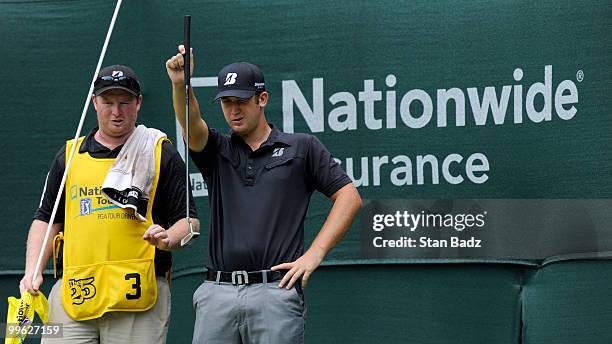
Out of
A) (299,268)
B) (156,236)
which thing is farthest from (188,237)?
(299,268)

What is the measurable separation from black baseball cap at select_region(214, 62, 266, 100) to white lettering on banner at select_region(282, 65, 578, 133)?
145cm

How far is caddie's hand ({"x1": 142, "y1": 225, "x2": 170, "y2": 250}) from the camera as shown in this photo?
3.92 meters

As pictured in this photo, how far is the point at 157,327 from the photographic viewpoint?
432 cm

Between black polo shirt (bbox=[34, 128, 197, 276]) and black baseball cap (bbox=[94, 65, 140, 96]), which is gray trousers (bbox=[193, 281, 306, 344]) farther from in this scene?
black baseball cap (bbox=[94, 65, 140, 96])

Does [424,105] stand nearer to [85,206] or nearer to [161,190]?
[161,190]

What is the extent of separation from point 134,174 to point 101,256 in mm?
355

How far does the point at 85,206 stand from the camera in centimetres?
425

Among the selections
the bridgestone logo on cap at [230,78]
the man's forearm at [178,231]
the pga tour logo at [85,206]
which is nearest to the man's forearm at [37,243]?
the pga tour logo at [85,206]

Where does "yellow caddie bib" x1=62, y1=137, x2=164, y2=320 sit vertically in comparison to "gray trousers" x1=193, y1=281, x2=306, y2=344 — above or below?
above

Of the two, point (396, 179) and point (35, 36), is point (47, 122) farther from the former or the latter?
point (396, 179)

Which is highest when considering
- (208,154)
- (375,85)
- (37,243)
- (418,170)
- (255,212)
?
(375,85)

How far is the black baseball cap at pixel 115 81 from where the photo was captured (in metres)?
4.24

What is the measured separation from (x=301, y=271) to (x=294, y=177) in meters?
0.39

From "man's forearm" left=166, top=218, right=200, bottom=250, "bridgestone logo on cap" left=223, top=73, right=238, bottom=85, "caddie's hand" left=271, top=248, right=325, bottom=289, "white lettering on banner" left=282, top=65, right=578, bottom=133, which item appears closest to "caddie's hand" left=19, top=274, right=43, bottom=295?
"man's forearm" left=166, top=218, right=200, bottom=250
